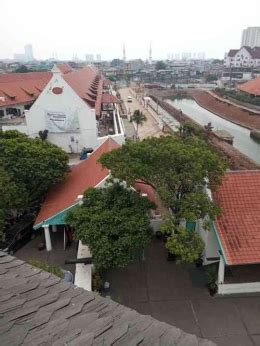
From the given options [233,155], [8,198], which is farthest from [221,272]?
[233,155]

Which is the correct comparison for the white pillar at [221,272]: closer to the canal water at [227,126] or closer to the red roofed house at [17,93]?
the canal water at [227,126]

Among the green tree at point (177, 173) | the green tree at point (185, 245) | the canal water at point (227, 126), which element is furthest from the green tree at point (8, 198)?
the canal water at point (227, 126)

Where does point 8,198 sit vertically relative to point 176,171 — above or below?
below

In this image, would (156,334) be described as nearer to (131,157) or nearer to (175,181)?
(175,181)

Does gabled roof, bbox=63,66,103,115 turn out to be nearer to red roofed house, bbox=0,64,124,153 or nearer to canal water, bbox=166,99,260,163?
red roofed house, bbox=0,64,124,153

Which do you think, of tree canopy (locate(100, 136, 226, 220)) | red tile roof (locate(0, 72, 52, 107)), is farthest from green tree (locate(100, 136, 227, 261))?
red tile roof (locate(0, 72, 52, 107))

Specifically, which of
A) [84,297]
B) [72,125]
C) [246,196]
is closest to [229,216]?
[246,196]

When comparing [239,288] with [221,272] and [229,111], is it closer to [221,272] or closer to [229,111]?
[221,272]
